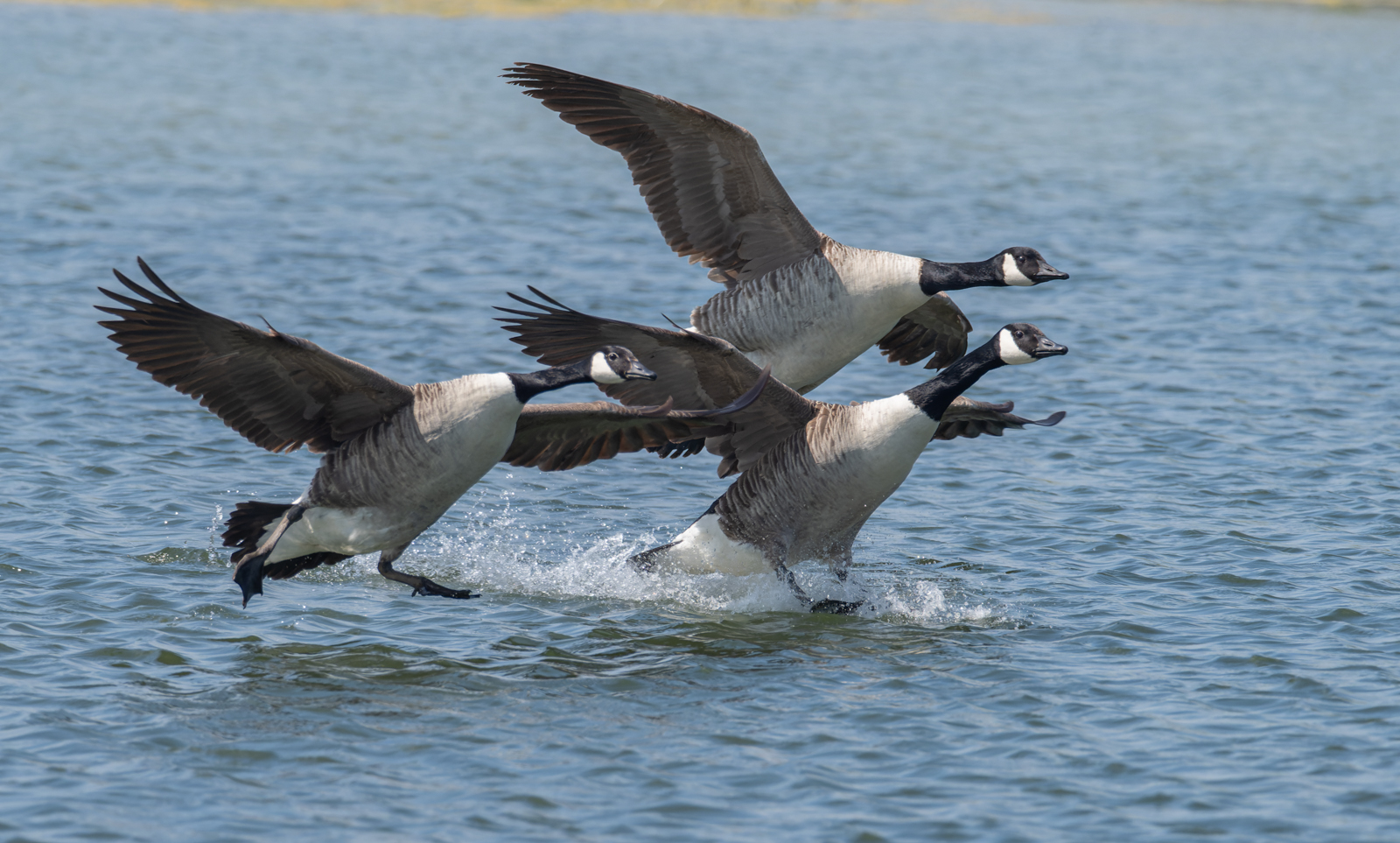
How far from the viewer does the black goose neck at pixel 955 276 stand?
31.9 ft

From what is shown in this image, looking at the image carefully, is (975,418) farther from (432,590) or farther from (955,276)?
(432,590)

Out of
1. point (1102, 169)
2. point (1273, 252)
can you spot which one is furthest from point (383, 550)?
point (1102, 169)

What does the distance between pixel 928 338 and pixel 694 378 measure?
2.82 m

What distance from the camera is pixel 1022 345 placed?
9211mm

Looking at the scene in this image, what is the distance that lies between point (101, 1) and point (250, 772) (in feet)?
163

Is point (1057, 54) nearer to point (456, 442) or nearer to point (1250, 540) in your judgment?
point (1250, 540)

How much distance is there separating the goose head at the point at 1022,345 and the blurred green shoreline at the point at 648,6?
4656 cm

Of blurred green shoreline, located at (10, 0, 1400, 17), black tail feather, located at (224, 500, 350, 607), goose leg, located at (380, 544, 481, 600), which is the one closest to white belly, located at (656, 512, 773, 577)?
goose leg, located at (380, 544, 481, 600)

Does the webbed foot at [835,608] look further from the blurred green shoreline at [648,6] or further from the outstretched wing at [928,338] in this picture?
the blurred green shoreline at [648,6]

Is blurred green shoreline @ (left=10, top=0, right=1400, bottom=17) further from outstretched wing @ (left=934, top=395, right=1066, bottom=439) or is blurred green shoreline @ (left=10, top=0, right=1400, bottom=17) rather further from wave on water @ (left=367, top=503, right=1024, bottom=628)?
outstretched wing @ (left=934, top=395, right=1066, bottom=439)

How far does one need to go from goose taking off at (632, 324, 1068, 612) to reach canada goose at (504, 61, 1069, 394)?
0.69 metres

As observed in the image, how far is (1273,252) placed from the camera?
21.9 metres

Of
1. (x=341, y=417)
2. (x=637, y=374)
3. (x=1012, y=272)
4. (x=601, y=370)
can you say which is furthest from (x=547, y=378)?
(x=1012, y=272)

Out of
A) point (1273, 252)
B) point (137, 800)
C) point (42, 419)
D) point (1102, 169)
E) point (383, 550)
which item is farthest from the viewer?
point (1102, 169)
